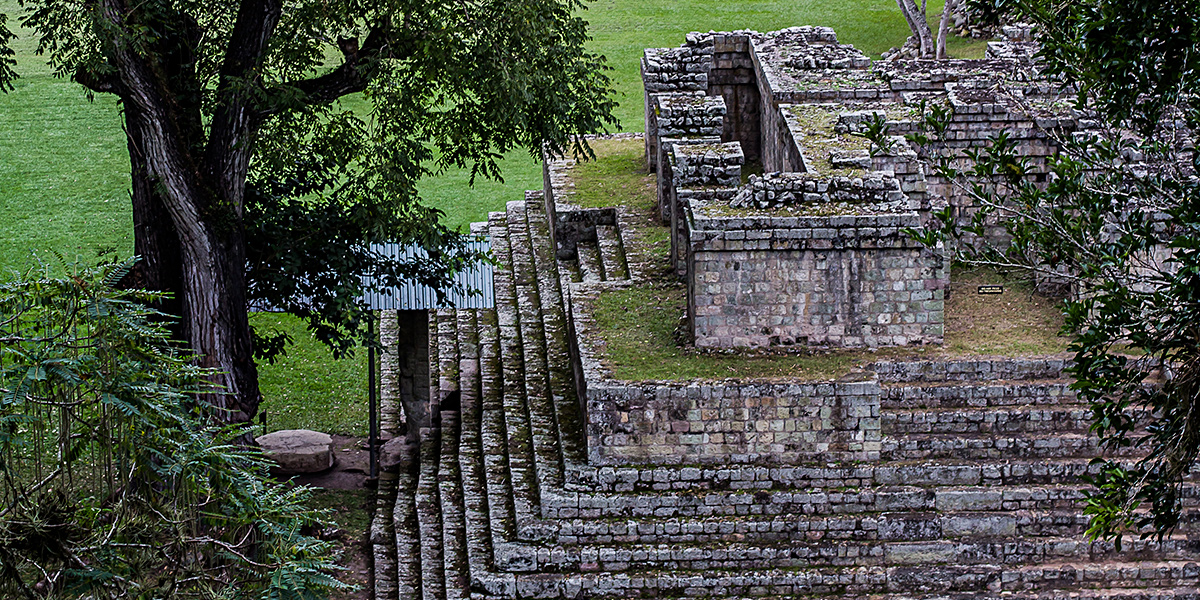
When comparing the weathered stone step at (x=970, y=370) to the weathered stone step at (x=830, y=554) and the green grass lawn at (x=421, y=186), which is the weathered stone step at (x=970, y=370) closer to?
the weathered stone step at (x=830, y=554)

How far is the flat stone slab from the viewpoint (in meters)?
20.5

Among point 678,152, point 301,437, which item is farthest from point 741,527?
point 301,437

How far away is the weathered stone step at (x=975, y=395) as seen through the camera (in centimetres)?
1512

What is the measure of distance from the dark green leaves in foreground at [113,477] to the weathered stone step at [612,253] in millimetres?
7364

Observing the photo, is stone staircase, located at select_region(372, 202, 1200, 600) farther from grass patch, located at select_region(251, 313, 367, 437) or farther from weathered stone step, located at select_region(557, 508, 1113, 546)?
grass patch, located at select_region(251, 313, 367, 437)

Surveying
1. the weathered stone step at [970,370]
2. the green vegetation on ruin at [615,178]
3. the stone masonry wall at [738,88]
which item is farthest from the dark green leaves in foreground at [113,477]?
the stone masonry wall at [738,88]

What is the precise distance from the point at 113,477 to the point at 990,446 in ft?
25.5

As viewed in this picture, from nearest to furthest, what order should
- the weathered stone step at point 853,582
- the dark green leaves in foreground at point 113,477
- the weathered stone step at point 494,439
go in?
the dark green leaves in foreground at point 113,477 → the weathered stone step at point 853,582 → the weathered stone step at point 494,439

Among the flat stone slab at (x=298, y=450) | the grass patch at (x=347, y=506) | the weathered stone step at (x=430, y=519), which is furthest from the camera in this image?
the flat stone slab at (x=298, y=450)

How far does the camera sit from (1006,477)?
577 inches

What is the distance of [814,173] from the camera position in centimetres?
1653

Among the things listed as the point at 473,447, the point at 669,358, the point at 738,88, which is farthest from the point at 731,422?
the point at 738,88

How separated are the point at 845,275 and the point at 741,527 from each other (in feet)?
8.55

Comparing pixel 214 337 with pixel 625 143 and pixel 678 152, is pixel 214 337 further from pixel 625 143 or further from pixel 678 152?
pixel 625 143
